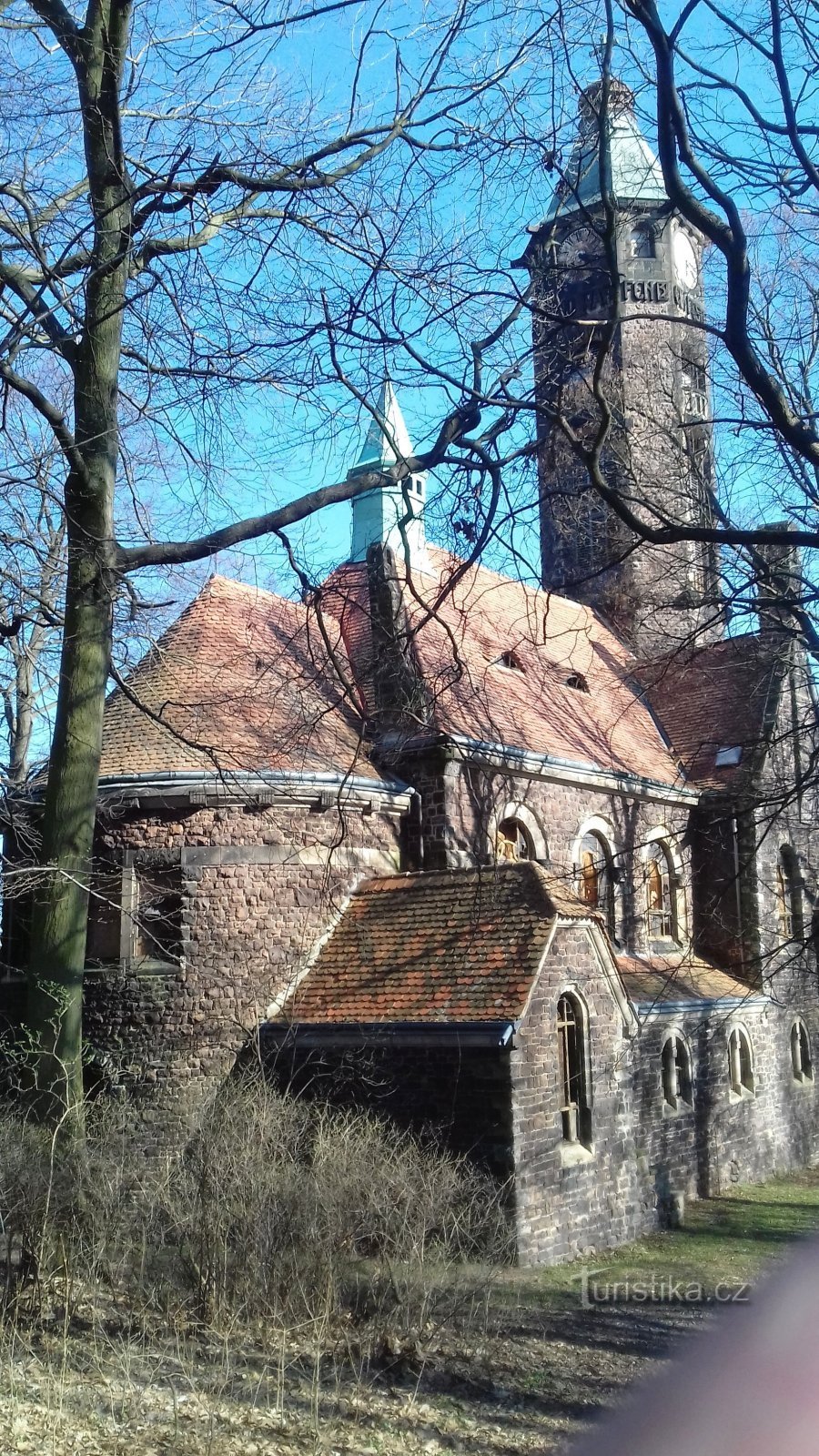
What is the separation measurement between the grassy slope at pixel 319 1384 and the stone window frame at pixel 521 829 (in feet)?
26.2

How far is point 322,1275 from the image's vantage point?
7922mm

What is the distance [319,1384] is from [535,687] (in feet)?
49.9

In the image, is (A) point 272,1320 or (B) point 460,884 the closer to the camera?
(A) point 272,1320

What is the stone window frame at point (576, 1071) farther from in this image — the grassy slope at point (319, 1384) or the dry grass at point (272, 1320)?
the dry grass at point (272, 1320)

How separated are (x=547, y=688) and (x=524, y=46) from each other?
51.8 ft

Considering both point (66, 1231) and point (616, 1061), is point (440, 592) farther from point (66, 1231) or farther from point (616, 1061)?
point (616, 1061)

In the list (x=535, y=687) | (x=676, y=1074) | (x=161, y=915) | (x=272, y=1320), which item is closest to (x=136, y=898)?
(x=161, y=915)

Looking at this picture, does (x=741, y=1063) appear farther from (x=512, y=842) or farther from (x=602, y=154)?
(x=602, y=154)

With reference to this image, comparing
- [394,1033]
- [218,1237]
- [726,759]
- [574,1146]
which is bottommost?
[574,1146]

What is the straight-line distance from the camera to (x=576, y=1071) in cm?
1458

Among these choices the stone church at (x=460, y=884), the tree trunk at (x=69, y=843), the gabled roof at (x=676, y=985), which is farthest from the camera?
the gabled roof at (x=676, y=985)

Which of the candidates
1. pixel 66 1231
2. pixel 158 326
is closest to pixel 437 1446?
pixel 66 1231

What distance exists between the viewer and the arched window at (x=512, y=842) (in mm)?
18344

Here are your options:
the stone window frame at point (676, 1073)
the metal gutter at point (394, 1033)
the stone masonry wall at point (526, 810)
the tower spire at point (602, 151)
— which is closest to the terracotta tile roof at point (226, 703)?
the stone masonry wall at point (526, 810)
